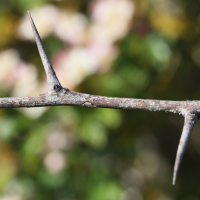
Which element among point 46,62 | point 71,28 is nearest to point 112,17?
point 71,28

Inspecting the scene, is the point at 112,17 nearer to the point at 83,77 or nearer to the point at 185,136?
the point at 83,77

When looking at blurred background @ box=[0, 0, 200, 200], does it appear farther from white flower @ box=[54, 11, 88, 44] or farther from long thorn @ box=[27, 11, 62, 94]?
long thorn @ box=[27, 11, 62, 94]

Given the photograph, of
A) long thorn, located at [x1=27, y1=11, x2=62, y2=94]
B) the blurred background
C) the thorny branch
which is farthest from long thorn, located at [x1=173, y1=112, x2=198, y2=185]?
the blurred background

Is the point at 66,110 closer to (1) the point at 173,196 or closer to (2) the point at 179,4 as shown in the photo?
(2) the point at 179,4

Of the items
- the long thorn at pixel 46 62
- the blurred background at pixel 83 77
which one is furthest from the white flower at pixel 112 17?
the long thorn at pixel 46 62

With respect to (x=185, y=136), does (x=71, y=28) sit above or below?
above
